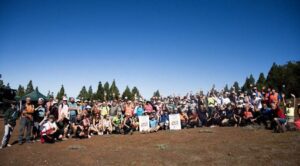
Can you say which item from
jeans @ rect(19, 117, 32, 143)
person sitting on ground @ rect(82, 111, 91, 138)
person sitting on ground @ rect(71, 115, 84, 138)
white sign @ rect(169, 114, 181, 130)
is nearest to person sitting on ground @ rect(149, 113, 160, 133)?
white sign @ rect(169, 114, 181, 130)

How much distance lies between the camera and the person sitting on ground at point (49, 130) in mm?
11320

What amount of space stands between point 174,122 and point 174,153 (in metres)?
7.27

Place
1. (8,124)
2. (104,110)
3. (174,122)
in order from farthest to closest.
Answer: (174,122) → (104,110) → (8,124)

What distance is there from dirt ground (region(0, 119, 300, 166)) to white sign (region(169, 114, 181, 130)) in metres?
4.49

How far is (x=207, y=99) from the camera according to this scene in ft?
58.4

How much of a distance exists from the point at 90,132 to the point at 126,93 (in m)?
60.3

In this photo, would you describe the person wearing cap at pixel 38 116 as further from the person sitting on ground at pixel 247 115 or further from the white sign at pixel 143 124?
the person sitting on ground at pixel 247 115

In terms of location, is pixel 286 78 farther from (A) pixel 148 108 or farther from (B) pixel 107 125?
(B) pixel 107 125

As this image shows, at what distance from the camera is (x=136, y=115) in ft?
52.4

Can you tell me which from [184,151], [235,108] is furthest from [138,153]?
[235,108]

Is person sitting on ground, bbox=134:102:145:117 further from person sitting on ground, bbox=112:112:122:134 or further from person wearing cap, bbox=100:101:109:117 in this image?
person wearing cap, bbox=100:101:109:117

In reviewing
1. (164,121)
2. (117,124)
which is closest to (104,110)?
(117,124)

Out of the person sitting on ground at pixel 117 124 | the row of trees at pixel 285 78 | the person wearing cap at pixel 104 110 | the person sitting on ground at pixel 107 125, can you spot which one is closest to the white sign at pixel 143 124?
the person sitting on ground at pixel 117 124

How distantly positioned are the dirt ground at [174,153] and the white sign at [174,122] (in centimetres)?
449
